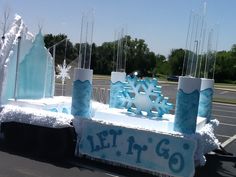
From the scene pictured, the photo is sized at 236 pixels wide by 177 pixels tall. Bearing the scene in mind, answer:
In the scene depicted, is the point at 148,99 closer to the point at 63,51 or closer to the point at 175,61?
the point at 63,51

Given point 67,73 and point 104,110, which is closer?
point 104,110

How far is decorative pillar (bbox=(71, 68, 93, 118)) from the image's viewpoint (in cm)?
897

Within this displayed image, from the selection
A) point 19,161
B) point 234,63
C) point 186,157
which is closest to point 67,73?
point 19,161

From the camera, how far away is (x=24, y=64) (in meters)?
10.7

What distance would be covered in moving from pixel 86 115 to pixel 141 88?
5.19 ft

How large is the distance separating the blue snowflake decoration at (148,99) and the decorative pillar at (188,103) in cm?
156

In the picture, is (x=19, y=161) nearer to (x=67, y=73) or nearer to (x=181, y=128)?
(x=181, y=128)

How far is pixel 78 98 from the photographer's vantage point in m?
8.98

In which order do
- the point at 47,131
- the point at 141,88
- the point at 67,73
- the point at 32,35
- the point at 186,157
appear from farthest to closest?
the point at 67,73 < the point at 32,35 < the point at 141,88 < the point at 47,131 < the point at 186,157

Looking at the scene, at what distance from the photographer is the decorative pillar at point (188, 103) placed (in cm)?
786

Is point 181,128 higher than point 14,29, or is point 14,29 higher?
point 14,29

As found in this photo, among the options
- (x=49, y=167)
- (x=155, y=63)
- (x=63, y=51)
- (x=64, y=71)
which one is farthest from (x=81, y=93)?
(x=155, y=63)

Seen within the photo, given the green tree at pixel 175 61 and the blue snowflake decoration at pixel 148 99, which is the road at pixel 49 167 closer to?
the blue snowflake decoration at pixel 148 99

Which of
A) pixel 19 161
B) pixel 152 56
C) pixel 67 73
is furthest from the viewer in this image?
pixel 152 56
